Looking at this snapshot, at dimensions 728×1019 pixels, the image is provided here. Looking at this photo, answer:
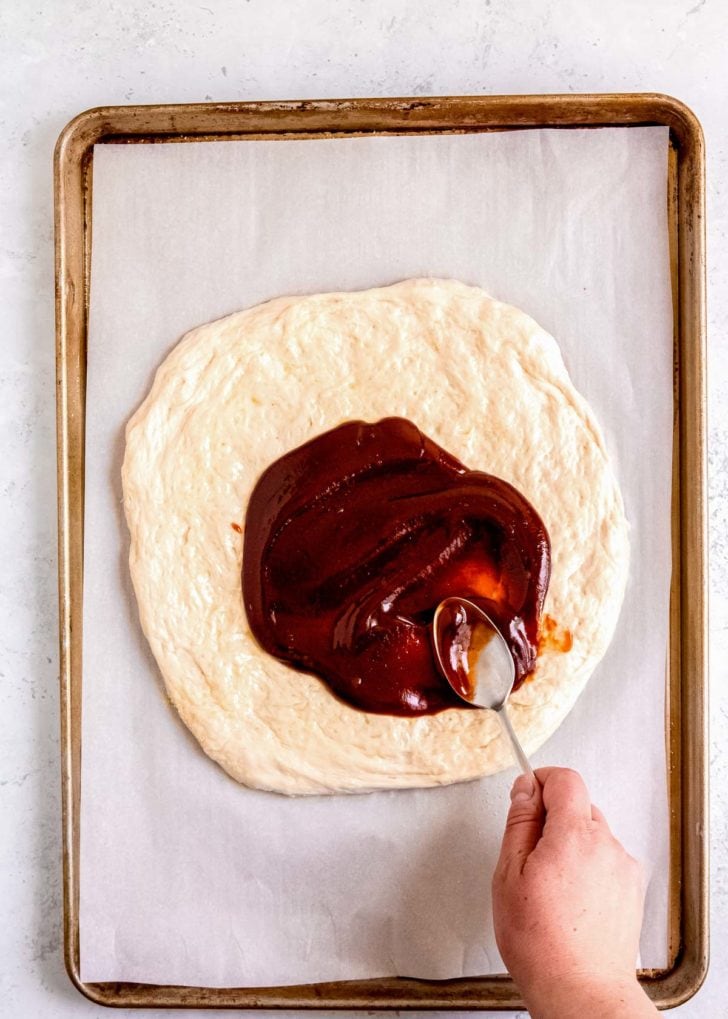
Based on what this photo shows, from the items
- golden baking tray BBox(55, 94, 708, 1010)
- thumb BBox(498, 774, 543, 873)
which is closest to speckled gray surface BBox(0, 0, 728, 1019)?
golden baking tray BBox(55, 94, 708, 1010)

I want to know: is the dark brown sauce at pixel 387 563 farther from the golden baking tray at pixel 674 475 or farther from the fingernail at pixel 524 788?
the golden baking tray at pixel 674 475

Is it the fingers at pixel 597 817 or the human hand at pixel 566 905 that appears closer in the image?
the human hand at pixel 566 905

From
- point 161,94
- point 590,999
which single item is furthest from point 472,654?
point 161,94

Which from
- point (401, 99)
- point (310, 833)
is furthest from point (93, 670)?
point (401, 99)

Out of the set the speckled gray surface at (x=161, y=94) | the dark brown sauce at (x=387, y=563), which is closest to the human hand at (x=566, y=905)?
the dark brown sauce at (x=387, y=563)

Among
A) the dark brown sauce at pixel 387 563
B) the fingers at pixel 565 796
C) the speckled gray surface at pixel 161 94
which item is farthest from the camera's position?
the speckled gray surface at pixel 161 94

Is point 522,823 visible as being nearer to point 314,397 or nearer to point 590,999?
point 590,999
